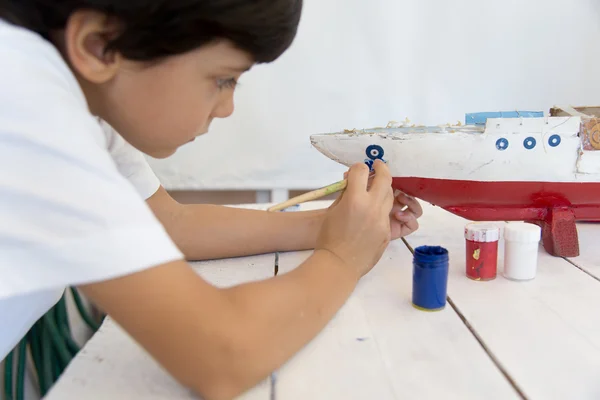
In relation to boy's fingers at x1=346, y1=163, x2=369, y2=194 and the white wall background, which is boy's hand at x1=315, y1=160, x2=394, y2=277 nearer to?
boy's fingers at x1=346, y1=163, x2=369, y2=194

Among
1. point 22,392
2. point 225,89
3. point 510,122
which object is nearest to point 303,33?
point 510,122

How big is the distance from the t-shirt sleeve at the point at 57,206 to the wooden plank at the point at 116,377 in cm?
11

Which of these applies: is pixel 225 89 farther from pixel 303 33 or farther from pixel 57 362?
pixel 303 33

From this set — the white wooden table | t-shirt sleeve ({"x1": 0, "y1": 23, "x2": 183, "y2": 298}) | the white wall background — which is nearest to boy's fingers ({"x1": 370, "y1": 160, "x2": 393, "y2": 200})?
the white wooden table

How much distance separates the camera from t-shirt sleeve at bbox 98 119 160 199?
71 centimetres

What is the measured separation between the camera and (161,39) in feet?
1.54

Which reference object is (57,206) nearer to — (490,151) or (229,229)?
(229,229)

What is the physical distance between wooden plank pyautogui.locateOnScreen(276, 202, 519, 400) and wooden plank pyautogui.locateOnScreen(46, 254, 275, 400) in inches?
1.8

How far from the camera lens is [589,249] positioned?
858 mm

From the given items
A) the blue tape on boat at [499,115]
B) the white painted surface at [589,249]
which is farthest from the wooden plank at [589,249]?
the blue tape on boat at [499,115]

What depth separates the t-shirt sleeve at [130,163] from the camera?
71 cm

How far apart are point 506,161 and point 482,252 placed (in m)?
0.17

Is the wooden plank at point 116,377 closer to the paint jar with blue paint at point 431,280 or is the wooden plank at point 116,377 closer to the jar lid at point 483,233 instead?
the paint jar with blue paint at point 431,280

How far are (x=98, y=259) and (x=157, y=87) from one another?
190mm
